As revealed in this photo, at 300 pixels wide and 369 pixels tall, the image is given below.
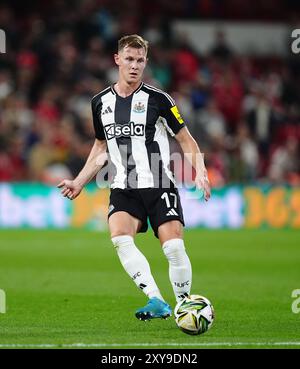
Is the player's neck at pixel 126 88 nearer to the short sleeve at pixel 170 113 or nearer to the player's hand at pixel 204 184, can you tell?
the short sleeve at pixel 170 113

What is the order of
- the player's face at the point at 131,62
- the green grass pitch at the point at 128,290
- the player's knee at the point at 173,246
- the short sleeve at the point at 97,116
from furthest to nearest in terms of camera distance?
the short sleeve at the point at 97,116 → the player's face at the point at 131,62 → the player's knee at the point at 173,246 → the green grass pitch at the point at 128,290

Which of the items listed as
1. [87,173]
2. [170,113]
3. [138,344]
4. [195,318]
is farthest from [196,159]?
[138,344]

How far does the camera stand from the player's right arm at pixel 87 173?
8805mm

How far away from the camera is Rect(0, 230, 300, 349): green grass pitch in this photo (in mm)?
7973

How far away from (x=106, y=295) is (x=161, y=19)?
1484cm

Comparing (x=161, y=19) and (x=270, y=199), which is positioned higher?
(x=161, y=19)

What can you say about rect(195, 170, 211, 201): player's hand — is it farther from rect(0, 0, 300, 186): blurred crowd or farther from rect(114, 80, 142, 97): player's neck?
rect(0, 0, 300, 186): blurred crowd

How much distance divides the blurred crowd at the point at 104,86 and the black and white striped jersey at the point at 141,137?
12.1m

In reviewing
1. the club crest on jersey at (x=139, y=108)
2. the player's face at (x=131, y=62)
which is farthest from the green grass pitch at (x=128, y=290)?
the player's face at (x=131, y=62)

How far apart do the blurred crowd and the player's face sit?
1222 centimetres

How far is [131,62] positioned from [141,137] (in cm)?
63

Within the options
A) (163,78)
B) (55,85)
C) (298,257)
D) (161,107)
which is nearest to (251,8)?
(163,78)

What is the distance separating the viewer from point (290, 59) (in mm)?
26547

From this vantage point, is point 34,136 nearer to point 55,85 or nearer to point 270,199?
point 55,85
